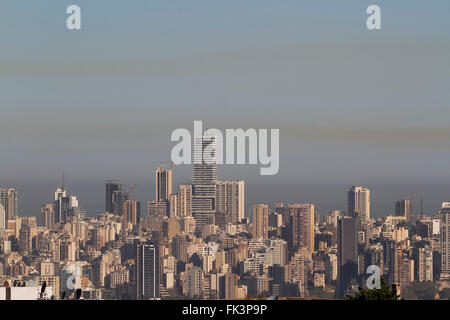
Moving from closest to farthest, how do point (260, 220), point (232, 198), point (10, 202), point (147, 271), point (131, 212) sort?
point (147, 271), point (10, 202), point (260, 220), point (232, 198), point (131, 212)

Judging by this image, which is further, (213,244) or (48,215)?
(213,244)

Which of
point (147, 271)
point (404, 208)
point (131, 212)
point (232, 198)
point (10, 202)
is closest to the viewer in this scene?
point (147, 271)

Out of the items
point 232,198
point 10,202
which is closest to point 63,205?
point 10,202

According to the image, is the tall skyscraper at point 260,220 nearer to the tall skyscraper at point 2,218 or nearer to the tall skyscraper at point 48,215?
the tall skyscraper at point 48,215

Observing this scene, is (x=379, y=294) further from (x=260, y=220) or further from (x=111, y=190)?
A: (x=111, y=190)

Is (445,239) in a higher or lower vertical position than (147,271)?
higher
